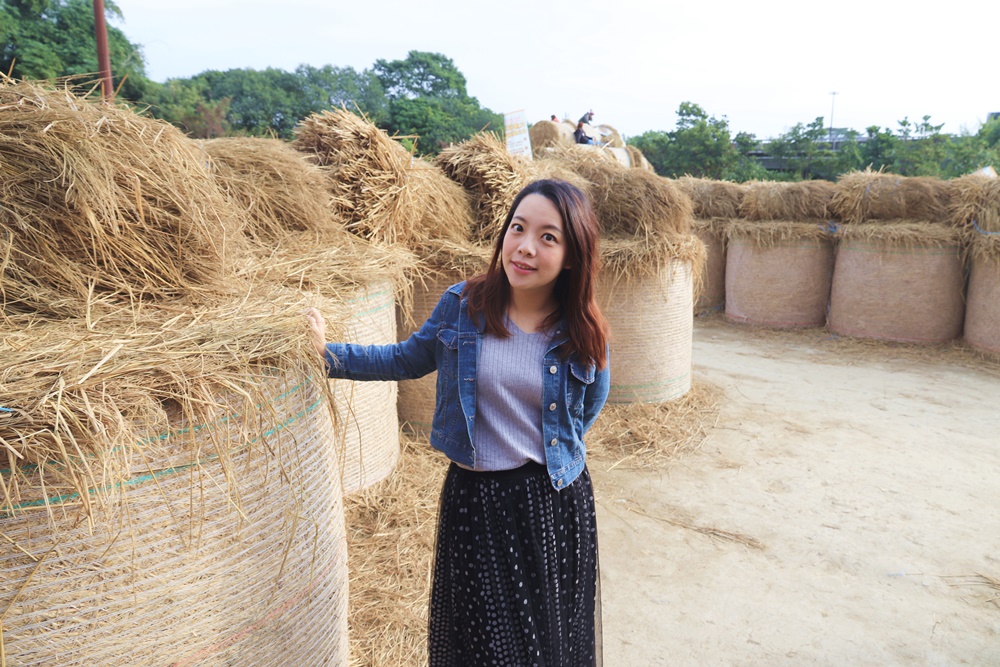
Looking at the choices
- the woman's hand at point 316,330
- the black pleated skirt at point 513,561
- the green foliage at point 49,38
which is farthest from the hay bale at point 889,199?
the green foliage at point 49,38

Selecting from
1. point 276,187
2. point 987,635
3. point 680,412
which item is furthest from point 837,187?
point 276,187

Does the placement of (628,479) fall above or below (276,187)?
below

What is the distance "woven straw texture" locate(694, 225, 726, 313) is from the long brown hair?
7.45 metres

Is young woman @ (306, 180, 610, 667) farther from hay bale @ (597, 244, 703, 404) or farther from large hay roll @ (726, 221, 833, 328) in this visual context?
large hay roll @ (726, 221, 833, 328)

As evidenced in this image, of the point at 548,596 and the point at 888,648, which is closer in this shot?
the point at 548,596

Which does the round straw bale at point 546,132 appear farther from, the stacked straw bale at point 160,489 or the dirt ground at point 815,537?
the stacked straw bale at point 160,489

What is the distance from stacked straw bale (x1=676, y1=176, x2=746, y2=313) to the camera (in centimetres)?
834

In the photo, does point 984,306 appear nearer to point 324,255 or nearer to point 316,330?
point 324,255

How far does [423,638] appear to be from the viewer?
2.30m

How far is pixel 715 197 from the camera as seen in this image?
846 cm

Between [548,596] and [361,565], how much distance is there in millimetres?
1416

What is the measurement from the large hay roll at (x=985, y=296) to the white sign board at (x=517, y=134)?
4520mm

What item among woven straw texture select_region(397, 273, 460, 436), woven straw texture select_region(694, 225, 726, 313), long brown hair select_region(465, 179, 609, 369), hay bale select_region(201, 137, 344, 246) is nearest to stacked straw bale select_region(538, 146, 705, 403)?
woven straw texture select_region(397, 273, 460, 436)

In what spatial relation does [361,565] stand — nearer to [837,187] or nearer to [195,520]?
[195,520]
